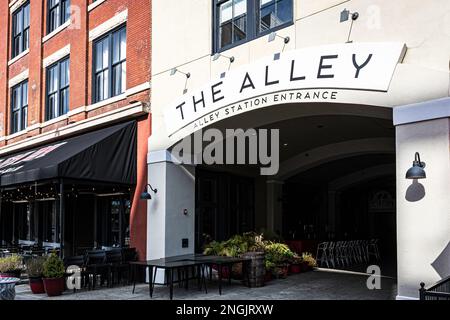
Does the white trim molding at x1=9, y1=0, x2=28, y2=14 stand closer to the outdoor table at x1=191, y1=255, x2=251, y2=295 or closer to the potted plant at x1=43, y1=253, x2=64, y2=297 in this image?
the potted plant at x1=43, y1=253, x2=64, y2=297

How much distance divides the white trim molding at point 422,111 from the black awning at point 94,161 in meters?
7.89

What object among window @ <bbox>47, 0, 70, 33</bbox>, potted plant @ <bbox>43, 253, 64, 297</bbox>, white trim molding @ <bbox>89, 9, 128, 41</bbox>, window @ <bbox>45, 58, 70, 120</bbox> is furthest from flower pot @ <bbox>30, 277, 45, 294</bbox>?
window @ <bbox>47, 0, 70, 33</bbox>

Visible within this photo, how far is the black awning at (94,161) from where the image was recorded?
12.4 meters

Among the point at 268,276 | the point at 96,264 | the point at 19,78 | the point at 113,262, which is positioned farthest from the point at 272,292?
the point at 19,78

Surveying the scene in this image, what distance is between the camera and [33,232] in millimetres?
20969

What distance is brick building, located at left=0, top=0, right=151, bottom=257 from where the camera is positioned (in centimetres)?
1364

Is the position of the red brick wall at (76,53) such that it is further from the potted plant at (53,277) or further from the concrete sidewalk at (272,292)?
the concrete sidewalk at (272,292)

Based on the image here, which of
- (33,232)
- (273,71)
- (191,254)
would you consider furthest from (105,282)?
(33,232)

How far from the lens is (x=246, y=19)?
11.2 m

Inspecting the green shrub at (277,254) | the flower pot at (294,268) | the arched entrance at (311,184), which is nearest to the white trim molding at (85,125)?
the arched entrance at (311,184)

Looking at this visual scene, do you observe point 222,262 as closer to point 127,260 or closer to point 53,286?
point 127,260

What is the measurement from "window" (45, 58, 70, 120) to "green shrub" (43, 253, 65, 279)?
24.6 ft
